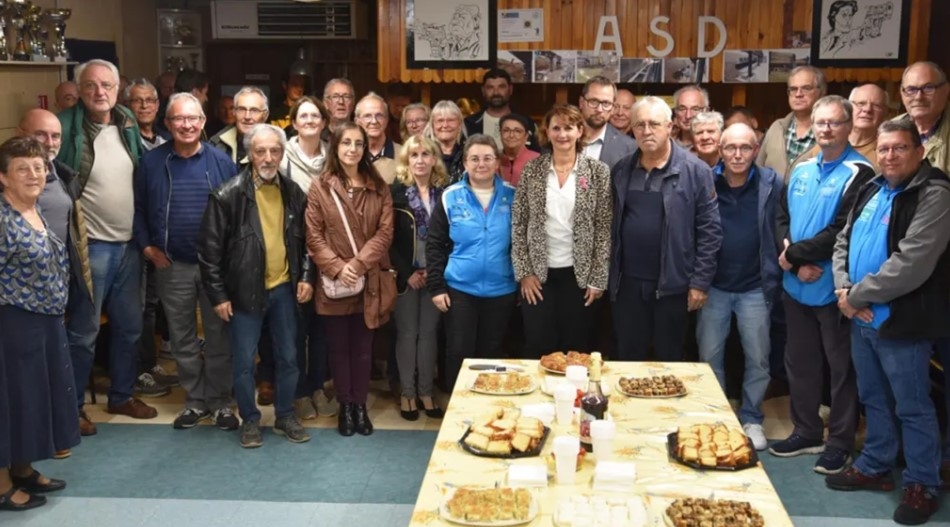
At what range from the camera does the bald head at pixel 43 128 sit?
14.7 feet

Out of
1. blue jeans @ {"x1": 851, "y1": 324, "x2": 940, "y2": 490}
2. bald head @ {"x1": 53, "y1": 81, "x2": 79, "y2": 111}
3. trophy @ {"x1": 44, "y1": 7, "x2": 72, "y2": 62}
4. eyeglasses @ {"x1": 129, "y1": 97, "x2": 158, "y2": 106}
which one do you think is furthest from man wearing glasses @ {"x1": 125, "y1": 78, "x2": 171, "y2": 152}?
blue jeans @ {"x1": 851, "y1": 324, "x2": 940, "y2": 490}

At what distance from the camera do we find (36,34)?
6.21m

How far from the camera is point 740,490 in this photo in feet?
9.07

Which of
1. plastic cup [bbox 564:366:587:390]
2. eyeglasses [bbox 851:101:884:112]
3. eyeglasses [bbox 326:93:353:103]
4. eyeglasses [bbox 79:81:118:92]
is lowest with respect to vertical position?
plastic cup [bbox 564:366:587:390]

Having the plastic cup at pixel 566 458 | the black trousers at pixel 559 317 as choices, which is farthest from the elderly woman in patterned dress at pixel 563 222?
the plastic cup at pixel 566 458

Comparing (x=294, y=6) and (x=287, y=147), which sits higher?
(x=294, y=6)

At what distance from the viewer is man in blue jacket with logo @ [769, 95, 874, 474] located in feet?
13.8

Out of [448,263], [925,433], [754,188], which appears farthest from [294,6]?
[925,433]

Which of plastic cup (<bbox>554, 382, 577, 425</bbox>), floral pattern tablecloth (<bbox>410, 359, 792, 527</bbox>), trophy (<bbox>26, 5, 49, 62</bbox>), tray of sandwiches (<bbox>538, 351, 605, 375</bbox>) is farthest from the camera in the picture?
trophy (<bbox>26, 5, 49, 62</bbox>)

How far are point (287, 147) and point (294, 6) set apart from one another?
4576 mm

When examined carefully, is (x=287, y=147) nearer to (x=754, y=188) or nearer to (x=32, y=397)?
(x=32, y=397)

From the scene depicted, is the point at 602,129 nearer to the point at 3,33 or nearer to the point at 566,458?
the point at 566,458

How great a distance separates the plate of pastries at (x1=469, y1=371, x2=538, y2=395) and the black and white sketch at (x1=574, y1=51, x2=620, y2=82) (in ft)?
12.9

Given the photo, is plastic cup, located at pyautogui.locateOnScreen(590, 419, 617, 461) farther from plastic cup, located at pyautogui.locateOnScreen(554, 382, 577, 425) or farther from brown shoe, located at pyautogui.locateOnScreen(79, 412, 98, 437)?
brown shoe, located at pyautogui.locateOnScreen(79, 412, 98, 437)
